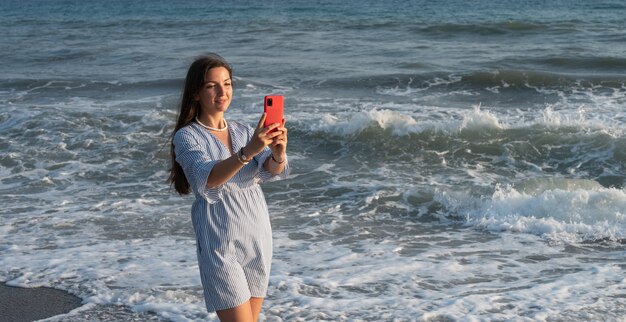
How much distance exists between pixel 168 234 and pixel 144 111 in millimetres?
6504

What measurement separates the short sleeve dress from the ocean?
417mm

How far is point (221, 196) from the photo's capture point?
3369 mm

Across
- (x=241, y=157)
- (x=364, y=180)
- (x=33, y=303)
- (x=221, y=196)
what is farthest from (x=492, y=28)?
(x=241, y=157)

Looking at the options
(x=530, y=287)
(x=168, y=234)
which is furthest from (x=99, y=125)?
(x=530, y=287)

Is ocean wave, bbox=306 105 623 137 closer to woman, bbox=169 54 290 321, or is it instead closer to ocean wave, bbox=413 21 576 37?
woman, bbox=169 54 290 321

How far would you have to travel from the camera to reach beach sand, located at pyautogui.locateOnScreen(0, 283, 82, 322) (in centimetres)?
551

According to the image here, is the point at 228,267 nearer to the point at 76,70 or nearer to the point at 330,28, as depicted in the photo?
the point at 76,70

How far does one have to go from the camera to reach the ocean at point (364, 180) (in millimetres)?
5840

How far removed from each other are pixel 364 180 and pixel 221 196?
6.17m

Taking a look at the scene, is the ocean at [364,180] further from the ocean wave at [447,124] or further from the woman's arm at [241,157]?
the woman's arm at [241,157]

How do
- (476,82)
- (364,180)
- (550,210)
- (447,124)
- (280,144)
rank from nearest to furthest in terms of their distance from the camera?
(280,144)
(550,210)
(364,180)
(447,124)
(476,82)

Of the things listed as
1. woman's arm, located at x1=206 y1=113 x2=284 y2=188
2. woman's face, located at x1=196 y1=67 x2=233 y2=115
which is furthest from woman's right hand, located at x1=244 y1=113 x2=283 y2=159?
woman's face, located at x1=196 y1=67 x2=233 y2=115

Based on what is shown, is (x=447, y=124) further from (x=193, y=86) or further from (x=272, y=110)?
(x=272, y=110)

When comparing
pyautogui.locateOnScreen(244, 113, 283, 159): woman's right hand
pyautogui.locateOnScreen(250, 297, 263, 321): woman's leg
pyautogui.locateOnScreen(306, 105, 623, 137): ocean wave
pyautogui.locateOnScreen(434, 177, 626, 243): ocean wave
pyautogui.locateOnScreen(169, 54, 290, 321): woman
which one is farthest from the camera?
pyautogui.locateOnScreen(306, 105, 623, 137): ocean wave
